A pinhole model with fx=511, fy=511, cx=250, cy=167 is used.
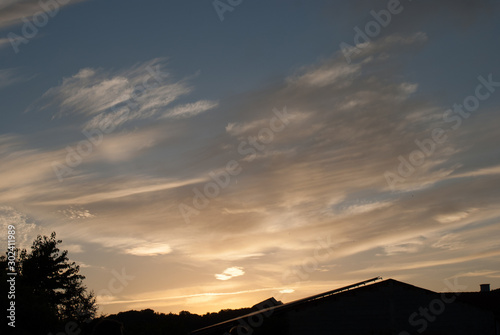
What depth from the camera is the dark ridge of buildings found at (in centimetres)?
2527

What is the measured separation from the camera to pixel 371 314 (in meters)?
25.5

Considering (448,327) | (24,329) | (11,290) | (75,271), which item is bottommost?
(448,327)

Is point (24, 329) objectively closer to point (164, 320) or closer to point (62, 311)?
point (164, 320)

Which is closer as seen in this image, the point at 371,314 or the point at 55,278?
the point at 371,314

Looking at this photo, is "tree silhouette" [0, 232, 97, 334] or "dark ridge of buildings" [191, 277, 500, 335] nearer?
"dark ridge of buildings" [191, 277, 500, 335]

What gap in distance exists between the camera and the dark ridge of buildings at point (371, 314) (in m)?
25.3

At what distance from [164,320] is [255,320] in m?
4.90

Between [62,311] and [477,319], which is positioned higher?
[62,311]

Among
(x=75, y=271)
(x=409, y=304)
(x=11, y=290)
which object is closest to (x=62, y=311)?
(x=75, y=271)

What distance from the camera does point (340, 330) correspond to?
25.3 meters

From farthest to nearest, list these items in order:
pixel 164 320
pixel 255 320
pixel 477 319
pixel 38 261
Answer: pixel 38 261 → pixel 477 319 → pixel 255 320 → pixel 164 320

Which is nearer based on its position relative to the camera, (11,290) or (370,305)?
(370,305)

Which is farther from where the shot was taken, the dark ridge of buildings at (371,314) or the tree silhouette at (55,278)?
the tree silhouette at (55,278)

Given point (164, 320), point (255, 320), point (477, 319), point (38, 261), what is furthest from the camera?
point (38, 261)
